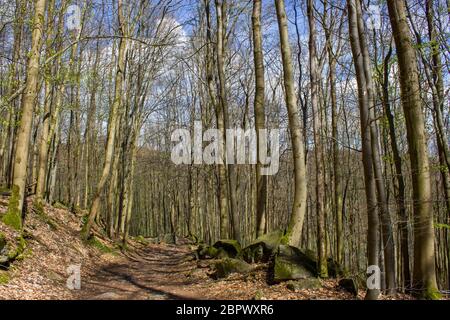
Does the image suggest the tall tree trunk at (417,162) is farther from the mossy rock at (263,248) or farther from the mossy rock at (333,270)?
the mossy rock at (263,248)

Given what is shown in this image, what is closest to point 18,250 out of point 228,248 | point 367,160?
point 228,248

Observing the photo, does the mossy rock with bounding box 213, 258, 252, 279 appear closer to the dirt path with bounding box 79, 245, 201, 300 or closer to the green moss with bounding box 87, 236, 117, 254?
the dirt path with bounding box 79, 245, 201, 300

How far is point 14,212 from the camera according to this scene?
32.0ft

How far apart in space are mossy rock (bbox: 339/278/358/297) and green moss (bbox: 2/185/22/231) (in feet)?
25.7

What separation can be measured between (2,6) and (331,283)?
14325 millimetres

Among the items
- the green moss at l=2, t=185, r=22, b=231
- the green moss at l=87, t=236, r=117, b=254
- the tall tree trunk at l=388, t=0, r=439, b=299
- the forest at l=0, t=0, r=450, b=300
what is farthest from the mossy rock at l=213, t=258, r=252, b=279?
the green moss at l=87, t=236, r=117, b=254

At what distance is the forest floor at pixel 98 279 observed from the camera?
293 inches

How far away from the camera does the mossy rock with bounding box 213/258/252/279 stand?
949 centimetres

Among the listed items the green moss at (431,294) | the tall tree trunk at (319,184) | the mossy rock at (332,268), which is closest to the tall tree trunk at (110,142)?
the tall tree trunk at (319,184)

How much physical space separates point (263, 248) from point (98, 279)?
4.75 m

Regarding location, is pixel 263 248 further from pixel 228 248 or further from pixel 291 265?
pixel 228 248

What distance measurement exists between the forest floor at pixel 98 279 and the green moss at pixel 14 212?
0.27 meters

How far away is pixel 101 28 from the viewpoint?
21.0m
